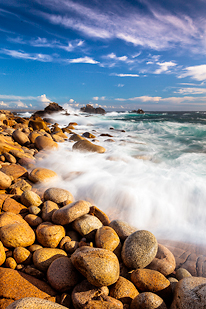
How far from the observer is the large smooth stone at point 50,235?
229cm

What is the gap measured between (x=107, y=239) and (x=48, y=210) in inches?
44.8

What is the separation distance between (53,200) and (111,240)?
140cm

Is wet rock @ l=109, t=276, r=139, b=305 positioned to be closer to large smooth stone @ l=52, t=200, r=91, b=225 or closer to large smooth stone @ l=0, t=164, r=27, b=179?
large smooth stone @ l=52, t=200, r=91, b=225

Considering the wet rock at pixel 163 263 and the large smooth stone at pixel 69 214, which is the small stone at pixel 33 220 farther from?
the wet rock at pixel 163 263

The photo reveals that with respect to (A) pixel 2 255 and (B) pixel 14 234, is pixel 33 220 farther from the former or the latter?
(A) pixel 2 255

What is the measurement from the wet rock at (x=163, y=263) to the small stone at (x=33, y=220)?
175cm

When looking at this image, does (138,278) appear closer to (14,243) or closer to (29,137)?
(14,243)

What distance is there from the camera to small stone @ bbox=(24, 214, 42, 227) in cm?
263

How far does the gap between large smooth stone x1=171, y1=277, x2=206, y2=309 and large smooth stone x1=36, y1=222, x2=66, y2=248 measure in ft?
5.07

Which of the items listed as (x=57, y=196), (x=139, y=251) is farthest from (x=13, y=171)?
(x=139, y=251)

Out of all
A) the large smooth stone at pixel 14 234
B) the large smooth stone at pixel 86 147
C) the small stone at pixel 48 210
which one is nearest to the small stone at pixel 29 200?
the small stone at pixel 48 210

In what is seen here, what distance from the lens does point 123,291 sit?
5.76 ft

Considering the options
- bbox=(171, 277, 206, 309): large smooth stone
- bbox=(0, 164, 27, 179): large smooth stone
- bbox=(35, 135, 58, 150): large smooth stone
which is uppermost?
bbox=(35, 135, 58, 150): large smooth stone

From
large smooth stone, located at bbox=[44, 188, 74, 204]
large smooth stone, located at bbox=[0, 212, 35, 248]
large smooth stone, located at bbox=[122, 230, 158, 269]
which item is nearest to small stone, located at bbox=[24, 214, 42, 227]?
large smooth stone, located at bbox=[0, 212, 35, 248]
